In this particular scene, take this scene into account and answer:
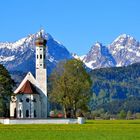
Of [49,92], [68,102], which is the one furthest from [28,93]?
[68,102]

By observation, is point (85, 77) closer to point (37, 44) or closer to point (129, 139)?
point (37, 44)

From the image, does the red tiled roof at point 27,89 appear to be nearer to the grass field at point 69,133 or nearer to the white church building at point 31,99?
A: the white church building at point 31,99

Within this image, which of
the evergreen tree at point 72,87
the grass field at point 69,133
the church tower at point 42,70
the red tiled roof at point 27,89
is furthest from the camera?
the church tower at point 42,70

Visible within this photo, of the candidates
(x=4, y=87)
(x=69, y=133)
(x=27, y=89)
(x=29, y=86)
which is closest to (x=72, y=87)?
(x=4, y=87)

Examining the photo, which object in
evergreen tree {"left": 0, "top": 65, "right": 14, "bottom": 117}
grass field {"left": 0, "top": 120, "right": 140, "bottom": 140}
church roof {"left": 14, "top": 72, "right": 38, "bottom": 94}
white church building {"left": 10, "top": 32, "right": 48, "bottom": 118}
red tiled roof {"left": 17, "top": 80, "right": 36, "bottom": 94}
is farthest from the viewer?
church roof {"left": 14, "top": 72, "right": 38, "bottom": 94}

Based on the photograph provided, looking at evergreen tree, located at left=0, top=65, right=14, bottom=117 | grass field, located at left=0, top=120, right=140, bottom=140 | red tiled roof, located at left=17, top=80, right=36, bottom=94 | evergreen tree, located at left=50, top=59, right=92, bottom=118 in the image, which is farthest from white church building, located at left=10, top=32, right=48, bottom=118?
grass field, located at left=0, top=120, right=140, bottom=140

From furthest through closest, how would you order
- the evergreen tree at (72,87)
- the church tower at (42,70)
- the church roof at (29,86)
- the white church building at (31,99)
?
the church tower at (42,70) < the church roof at (29,86) < the white church building at (31,99) < the evergreen tree at (72,87)

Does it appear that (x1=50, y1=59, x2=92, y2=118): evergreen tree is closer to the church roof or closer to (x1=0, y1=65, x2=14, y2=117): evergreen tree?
(x1=0, y1=65, x2=14, y2=117): evergreen tree

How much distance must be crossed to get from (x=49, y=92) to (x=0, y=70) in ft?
60.2

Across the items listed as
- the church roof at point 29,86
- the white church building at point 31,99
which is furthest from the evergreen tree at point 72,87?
the church roof at point 29,86

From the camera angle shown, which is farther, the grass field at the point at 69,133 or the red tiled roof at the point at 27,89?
the red tiled roof at the point at 27,89

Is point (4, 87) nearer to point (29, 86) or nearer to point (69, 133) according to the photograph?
point (29, 86)

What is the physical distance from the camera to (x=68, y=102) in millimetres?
133250

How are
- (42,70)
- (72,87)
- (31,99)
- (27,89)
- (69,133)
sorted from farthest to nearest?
(42,70) < (27,89) < (31,99) < (72,87) < (69,133)
